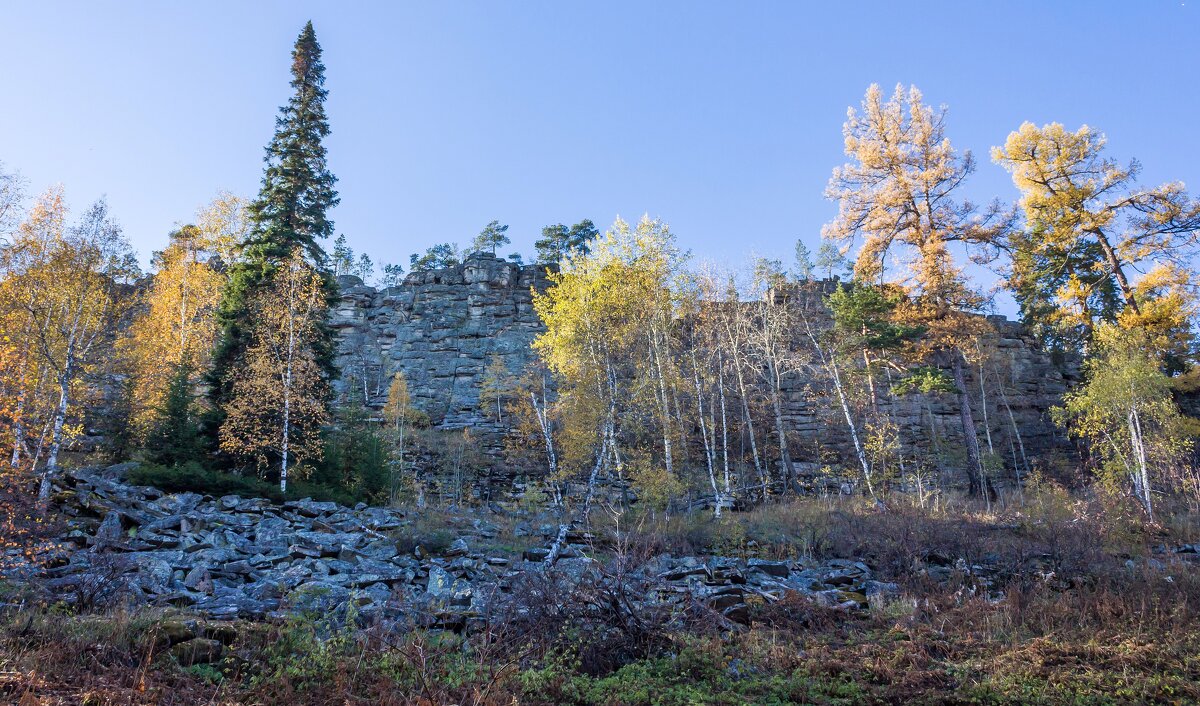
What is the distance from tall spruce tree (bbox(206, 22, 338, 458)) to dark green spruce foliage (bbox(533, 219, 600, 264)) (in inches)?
875

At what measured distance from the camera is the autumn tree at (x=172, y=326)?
69.4ft

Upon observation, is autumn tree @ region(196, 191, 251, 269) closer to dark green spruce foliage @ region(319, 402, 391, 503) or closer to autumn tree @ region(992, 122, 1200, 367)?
dark green spruce foliage @ region(319, 402, 391, 503)

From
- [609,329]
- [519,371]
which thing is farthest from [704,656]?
[519,371]

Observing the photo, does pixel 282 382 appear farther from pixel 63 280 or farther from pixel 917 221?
pixel 917 221

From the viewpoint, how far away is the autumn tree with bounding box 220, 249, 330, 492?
18609 millimetres

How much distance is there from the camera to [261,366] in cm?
1922

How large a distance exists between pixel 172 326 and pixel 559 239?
26146mm

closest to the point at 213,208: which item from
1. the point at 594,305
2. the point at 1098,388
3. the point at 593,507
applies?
the point at 594,305

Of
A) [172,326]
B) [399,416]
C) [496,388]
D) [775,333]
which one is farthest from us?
[496,388]

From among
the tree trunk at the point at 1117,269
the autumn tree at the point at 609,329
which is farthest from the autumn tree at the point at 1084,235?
the autumn tree at the point at 609,329

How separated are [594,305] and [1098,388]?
50.1 feet

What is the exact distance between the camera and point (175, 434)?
1769 centimetres

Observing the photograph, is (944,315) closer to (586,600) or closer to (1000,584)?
(1000,584)

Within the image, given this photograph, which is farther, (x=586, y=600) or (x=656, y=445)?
(x=656, y=445)
